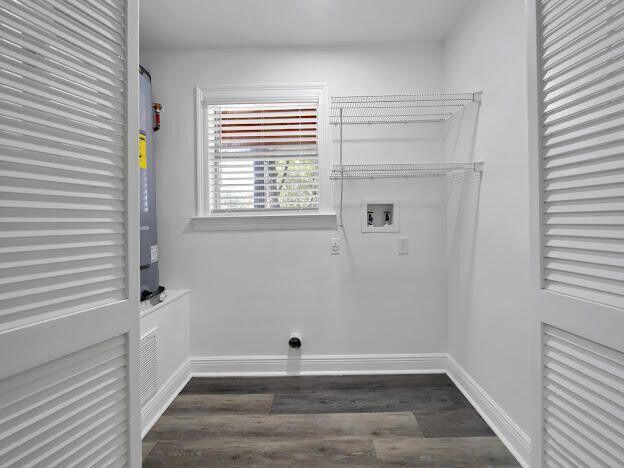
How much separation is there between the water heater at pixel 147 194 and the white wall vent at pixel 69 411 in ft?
4.32

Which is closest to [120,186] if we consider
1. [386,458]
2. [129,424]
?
[129,424]

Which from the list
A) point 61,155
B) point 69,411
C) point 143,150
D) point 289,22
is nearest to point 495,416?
point 69,411

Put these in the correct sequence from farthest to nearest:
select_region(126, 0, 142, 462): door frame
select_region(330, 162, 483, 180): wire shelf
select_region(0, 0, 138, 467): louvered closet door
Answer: select_region(330, 162, 483, 180): wire shelf
select_region(126, 0, 142, 462): door frame
select_region(0, 0, 138, 467): louvered closet door

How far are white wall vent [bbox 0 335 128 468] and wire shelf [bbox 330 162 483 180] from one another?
1850 mm

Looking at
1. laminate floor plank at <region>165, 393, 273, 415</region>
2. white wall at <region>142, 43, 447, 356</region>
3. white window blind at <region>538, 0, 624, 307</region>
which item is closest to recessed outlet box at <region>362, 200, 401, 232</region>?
white wall at <region>142, 43, 447, 356</region>

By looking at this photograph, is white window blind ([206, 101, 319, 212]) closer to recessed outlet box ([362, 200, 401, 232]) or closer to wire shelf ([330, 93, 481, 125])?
wire shelf ([330, 93, 481, 125])

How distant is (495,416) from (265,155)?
2174mm

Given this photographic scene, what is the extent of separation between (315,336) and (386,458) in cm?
108

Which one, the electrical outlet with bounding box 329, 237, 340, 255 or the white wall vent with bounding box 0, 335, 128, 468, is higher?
the electrical outlet with bounding box 329, 237, 340, 255

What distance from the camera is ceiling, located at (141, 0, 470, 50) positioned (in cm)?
228

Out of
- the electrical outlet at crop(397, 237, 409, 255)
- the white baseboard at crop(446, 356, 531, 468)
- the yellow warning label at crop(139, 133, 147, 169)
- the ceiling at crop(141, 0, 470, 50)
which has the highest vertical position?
the ceiling at crop(141, 0, 470, 50)

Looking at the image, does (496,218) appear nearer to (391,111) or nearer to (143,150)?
(391,111)

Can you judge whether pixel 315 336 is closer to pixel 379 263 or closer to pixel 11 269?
pixel 379 263

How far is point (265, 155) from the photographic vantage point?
2.81 meters
